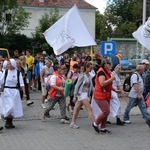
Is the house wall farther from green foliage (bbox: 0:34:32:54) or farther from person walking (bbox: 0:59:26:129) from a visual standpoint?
person walking (bbox: 0:59:26:129)

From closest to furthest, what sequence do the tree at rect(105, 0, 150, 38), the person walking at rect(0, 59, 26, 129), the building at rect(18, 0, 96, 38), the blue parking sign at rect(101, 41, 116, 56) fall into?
the person walking at rect(0, 59, 26, 129), the blue parking sign at rect(101, 41, 116, 56), the building at rect(18, 0, 96, 38), the tree at rect(105, 0, 150, 38)

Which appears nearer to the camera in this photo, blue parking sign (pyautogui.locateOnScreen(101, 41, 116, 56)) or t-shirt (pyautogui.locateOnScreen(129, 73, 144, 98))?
t-shirt (pyautogui.locateOnScreen(129, 73, 144, 98))

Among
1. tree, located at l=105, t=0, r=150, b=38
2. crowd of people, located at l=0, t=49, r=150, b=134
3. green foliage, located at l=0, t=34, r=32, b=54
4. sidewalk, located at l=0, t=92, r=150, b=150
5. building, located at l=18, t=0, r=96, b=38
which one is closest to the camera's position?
sidewalk, located at l=0, t=92, r=150, b=150

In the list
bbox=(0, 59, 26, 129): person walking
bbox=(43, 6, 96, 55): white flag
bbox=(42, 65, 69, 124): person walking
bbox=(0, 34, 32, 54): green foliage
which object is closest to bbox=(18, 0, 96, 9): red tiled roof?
bbox=(0, 34, 32, 54): green foliage

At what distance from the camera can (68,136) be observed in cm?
917

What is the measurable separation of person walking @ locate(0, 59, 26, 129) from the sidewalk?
1.23 ft

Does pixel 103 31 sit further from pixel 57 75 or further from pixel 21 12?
pixel 57 75

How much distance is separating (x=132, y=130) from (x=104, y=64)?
1.91 metres

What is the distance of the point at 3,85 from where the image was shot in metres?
10.1

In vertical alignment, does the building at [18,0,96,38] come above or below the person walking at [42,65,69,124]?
above

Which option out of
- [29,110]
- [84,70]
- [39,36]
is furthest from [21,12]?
[84,70]

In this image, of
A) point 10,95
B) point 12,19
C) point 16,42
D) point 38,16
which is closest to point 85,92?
point 10,95

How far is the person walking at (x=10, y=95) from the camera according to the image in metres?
9.95

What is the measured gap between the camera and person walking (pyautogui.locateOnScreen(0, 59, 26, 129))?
995 centimetres
